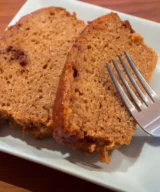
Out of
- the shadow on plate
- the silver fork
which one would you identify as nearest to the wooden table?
the shadow on plate

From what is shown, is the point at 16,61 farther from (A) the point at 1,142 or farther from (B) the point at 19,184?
(B) the point at 19,184

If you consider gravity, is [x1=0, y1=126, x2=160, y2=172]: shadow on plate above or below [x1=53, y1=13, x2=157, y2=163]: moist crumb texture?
below

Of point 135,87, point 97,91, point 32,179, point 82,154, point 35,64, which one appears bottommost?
point 32,179

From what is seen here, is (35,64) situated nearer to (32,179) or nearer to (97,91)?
(97,91)

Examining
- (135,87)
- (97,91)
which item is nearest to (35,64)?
(97,91)

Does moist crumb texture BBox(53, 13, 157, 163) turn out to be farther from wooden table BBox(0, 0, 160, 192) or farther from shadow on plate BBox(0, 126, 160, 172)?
wooden table BBox(0, 0, 160, 192)

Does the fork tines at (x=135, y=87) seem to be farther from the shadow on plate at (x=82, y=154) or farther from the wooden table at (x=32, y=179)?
the wooden table at (x=32, y=179)

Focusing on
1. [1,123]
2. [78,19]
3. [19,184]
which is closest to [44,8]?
[78,19]
